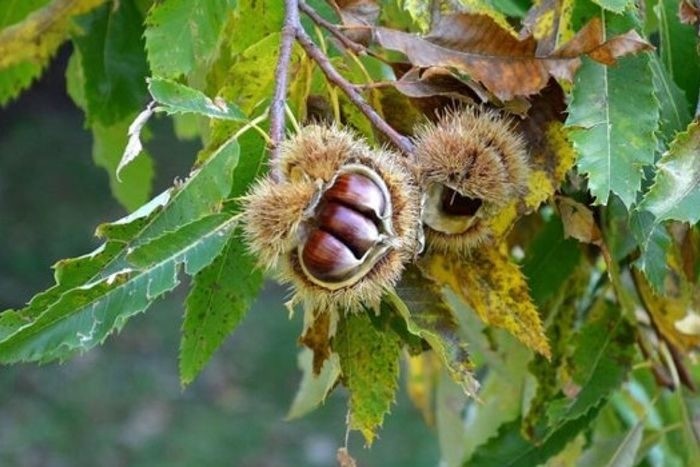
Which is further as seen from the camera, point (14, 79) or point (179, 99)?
point (14, 79)

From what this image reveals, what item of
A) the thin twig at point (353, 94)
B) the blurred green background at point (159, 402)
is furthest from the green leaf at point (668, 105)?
the blurred green background at point (159, 402)

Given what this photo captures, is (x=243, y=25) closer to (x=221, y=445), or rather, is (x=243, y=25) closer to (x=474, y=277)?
(x=474, y=277)

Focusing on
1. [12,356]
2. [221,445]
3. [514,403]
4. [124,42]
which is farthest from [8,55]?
[221,445]

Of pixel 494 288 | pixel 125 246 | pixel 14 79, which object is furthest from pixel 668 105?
pixel 14 79

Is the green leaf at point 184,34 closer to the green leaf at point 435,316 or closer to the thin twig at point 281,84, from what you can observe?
the thin twig at point 281,84

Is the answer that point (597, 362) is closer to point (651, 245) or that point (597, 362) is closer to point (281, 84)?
point (651, 245)
